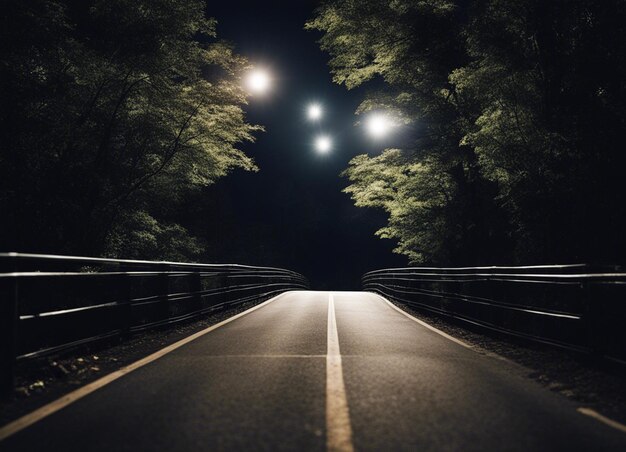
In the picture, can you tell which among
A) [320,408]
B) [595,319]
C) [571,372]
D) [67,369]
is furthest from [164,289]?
[595,319]

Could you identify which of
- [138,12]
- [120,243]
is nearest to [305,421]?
[138,12]

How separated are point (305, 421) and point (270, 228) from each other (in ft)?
258

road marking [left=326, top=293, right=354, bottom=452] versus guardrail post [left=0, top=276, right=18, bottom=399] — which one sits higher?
guardrail post [left=0, top=276, right=18, bottom=399]

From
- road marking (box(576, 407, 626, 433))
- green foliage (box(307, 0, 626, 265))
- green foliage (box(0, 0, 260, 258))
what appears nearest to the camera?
road marking (box(576, 407, 626, 433))

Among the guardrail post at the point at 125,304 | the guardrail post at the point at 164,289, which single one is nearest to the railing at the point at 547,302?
the guardrail post at the point at 164,289

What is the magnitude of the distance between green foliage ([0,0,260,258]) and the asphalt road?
9.07 m

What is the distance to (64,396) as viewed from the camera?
175 inches

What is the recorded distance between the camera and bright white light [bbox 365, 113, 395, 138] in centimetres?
1991

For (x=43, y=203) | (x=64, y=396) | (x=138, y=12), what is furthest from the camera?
(x=138, y=12)

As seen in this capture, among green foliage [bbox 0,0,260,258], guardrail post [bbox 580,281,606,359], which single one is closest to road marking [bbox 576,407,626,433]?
guardrail post [bbox 580,281,606,359]

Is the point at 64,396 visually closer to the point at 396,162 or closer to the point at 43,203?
the point at 43,203

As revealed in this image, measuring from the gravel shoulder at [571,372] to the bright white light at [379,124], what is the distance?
43.5ft

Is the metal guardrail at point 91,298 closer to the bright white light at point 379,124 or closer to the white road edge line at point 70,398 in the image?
the white road edge line at point 70,398

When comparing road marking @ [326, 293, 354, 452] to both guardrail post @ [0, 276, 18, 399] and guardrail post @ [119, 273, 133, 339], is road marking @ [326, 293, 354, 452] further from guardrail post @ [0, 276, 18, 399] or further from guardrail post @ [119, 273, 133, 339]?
guardrail post @ [119, 273, 133, 339]
